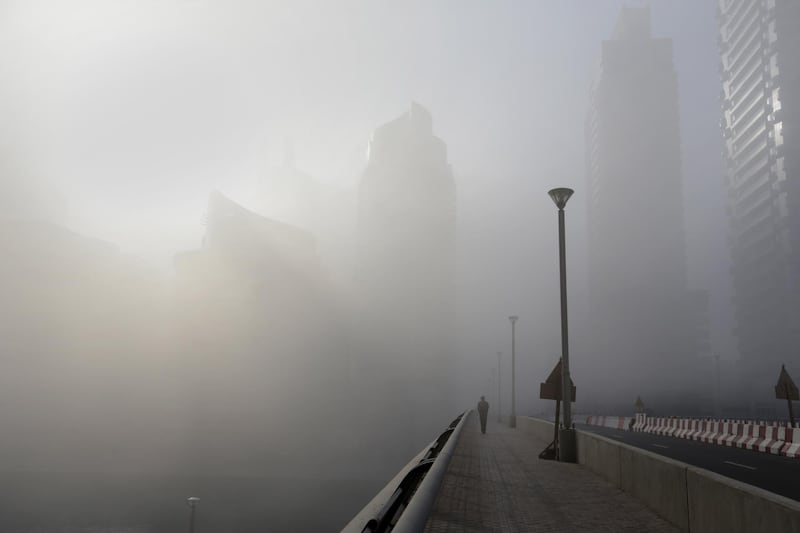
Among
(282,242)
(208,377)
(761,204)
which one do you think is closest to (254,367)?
(208,377)

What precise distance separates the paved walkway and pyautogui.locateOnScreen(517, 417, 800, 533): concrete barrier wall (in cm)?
23

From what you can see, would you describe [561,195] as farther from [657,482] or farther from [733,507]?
[733,507]

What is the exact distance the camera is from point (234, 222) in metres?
190

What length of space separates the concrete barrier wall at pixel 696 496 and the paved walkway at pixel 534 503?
23 cm

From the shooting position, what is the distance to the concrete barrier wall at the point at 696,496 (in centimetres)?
499

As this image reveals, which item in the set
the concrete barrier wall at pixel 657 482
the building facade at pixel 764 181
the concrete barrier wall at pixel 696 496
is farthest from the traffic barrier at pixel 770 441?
the building facade at pixel 764 181

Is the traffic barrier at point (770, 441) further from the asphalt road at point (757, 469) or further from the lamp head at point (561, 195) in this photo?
the lamp head at point (561, 195)

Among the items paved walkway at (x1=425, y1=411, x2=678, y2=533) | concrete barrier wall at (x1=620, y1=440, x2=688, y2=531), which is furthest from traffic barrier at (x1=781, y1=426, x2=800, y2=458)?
concrete barrier wall at (x1=620, y1=440, x2=688, y2=531)

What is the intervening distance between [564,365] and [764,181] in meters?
163

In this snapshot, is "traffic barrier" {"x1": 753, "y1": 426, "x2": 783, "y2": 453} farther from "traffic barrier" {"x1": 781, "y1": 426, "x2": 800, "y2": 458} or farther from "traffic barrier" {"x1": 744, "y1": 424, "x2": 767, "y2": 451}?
"traffic barrier" {"x1": 781, "y1": 426, "x2": 800, "y2": 458}

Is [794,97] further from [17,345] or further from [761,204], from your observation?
[17,345]

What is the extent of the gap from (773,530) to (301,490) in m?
185

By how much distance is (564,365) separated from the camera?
1766 centimetres

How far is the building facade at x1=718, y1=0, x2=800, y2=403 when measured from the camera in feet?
459
